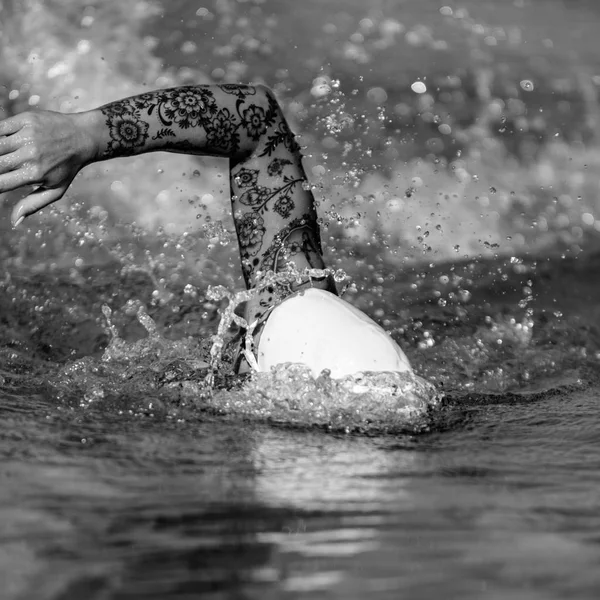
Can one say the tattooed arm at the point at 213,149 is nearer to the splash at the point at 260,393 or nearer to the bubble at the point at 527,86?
the splash at the point at 260,393

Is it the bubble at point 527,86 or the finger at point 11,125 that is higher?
the finger at point 11,125

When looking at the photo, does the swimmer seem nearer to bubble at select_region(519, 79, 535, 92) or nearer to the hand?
the hand

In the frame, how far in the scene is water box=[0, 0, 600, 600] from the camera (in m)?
1.62

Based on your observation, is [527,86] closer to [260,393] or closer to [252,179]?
[252,179]

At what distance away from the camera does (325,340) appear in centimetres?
251

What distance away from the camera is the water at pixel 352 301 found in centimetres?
162

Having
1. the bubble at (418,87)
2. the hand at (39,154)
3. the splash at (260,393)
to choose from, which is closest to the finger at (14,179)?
the hand at (39,154)

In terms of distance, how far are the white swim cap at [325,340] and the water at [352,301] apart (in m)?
0.07

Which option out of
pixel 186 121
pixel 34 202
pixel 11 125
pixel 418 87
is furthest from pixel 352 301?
pixel 11 125

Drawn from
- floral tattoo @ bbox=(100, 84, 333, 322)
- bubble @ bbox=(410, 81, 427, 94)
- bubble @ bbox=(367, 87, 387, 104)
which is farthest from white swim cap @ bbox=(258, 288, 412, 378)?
bubble @ bbox=(410, 81, 427, 94)

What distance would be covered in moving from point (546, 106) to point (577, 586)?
5.84 m

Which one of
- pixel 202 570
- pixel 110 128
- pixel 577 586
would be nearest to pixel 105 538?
pixel 202 570

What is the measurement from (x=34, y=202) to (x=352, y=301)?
8.87 ft

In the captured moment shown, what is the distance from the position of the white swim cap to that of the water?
0.07 m
